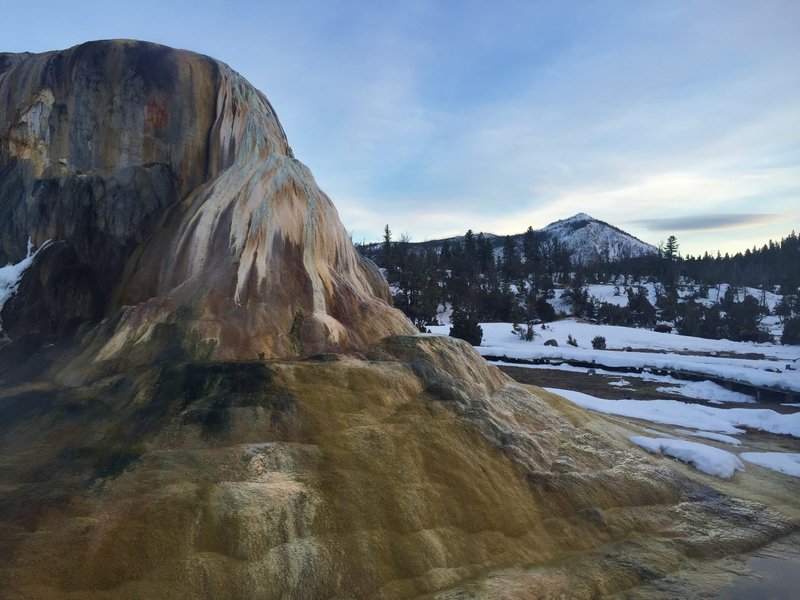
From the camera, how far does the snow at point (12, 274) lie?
32.2 feet

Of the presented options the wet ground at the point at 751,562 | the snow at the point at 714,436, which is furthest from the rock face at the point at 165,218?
the snow at the point at 714,436

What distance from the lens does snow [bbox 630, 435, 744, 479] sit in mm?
9070

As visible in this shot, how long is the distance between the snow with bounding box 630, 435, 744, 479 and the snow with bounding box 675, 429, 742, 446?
1925 mm

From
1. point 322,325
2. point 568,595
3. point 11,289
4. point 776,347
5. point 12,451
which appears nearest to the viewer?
point 568,595

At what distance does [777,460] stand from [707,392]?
10.2 metres

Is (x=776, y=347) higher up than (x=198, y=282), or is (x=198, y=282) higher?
(x=198, y=282)

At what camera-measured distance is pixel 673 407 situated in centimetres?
1498

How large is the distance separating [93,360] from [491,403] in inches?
228

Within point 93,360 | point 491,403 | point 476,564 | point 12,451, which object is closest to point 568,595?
point 476,564

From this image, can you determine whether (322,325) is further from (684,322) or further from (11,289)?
(684,322)

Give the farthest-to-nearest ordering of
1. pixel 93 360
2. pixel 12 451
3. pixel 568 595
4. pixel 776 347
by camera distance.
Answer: pixel 776 347 → pixel 93 360 → pixel 12 451 → pixel 568 595

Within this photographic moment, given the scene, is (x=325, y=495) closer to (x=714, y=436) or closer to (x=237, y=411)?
(x=237, y=411)

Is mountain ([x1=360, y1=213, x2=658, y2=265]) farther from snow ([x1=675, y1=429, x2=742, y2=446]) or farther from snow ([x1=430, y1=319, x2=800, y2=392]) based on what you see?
snow ([x1=675, y1=429, x2=742, y2=446])

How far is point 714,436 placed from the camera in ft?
39.8
